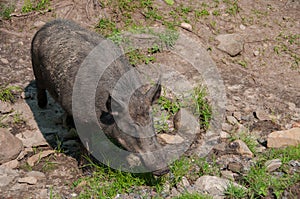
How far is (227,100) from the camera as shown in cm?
704

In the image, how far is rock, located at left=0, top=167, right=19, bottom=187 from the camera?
5178 mm

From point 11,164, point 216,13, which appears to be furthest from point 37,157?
point 216,13

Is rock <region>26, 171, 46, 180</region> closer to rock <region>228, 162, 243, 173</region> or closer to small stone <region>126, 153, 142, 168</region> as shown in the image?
small stone <region>126, 153, 142, 168</region>

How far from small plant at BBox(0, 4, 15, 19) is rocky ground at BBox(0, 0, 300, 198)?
0.11 meters

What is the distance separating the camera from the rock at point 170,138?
604 cm

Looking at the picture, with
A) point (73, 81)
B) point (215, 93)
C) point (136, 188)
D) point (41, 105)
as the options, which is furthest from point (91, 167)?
point (215, 93)

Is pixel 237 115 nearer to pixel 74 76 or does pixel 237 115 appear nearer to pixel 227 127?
pixel 227 127

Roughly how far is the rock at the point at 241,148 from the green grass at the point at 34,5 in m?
5.17

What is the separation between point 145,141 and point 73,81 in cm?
133

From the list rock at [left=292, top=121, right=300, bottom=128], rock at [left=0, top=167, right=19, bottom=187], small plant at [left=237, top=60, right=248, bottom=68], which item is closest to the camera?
rock at [left=0, top=167, right=19, bottom=187]

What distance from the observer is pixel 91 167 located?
5.50 m

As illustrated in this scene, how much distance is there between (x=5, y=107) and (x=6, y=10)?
2971 mm

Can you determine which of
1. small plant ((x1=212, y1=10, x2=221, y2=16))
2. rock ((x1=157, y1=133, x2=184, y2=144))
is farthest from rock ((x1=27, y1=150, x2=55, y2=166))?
small plant ((x1=212, y1=10, x2=221, y2=16))

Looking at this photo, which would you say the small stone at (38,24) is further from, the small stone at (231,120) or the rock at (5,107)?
the small stone at (231,120)
